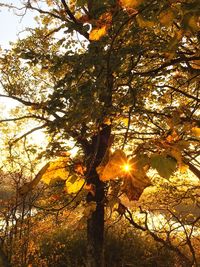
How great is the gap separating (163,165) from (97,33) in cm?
A: 91

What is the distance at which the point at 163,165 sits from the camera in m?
1.15

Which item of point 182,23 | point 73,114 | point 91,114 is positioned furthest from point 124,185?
point 73,114

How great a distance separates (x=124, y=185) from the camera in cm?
116

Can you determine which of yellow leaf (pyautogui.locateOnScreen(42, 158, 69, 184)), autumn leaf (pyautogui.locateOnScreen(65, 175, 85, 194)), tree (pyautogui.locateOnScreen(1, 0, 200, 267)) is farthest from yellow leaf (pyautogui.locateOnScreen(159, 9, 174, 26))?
autumn leaf (pyautogui.locateOnScreen(65, 175, 85, 194))

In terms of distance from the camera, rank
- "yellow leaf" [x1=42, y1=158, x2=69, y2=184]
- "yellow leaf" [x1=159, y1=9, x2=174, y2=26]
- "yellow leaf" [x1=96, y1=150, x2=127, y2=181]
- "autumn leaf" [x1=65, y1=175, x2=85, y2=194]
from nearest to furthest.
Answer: "yellow leaf" [x1=96, y1=150, x2=127, y2=181] < "yellow leaf" [x1=159, y1=9, x2=174, y2=26] < "yellow leaf" [x1=42, y1=158, x2=69, y2=184] < "autumn leaf" [x1=65, y1=175, x2=85, y2=194]

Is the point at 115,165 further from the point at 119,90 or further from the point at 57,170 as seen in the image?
the point at 119,90

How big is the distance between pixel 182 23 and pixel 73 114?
6.17 feet

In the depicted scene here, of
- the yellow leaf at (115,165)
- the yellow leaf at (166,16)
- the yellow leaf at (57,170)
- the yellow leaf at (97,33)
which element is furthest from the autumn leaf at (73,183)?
the yellow leaf at (166,16)

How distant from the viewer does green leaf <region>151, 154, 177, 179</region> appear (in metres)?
1.14

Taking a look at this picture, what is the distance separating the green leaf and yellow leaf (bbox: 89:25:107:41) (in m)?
0.82

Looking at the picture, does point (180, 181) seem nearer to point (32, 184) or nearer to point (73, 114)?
point (73, 114)

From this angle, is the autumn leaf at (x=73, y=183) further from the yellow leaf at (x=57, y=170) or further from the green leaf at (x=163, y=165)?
the green leaf at (x=163, y=165)

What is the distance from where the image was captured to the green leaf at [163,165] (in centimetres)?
114

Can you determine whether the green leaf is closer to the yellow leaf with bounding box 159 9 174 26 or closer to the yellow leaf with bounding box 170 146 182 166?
the yellow leaf with bounding box 170 146 182 166
